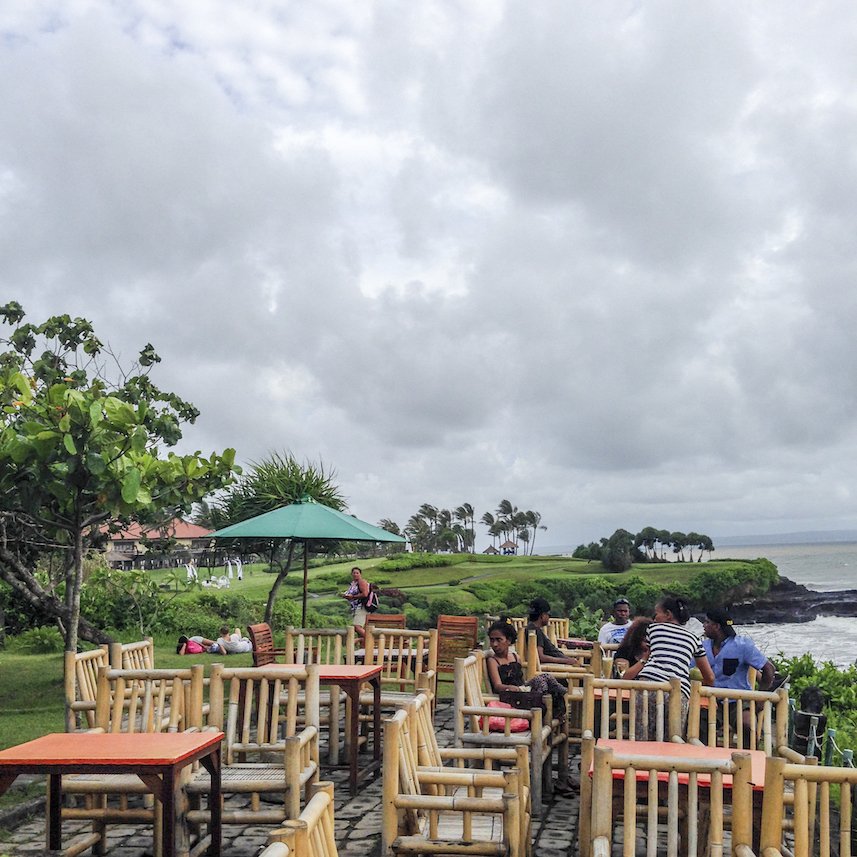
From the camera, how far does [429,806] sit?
11.5 feet

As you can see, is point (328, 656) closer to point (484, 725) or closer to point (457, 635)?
point (457, 635)

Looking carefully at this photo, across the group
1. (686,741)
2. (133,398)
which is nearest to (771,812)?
(686,741)

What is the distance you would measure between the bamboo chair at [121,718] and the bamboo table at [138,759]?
367mm

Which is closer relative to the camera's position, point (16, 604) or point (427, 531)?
point (16, 604)

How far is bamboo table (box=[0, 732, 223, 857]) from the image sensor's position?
3801 millimetres

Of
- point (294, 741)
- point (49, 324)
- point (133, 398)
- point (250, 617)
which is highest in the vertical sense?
point (49, 324)

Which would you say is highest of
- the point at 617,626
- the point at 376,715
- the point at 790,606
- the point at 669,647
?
the point at 669,647

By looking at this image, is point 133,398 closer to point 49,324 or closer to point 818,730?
point 49,324

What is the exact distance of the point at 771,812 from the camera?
9.92ft

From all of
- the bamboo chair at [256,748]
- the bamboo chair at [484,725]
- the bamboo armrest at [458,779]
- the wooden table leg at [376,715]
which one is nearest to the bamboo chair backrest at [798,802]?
the bamboo armrest at [458,779]

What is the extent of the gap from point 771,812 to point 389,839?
1425mm

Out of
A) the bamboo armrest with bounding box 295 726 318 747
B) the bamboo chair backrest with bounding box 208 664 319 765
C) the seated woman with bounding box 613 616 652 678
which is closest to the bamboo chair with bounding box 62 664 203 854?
the bamboo chair backrest with bounding box 208 664 319 765

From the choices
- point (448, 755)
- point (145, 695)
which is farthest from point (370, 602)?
point (448, 755)

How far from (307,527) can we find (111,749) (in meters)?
5.26
